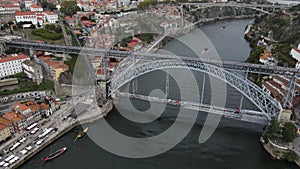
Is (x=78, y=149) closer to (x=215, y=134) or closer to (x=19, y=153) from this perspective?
(x=19, y=153)

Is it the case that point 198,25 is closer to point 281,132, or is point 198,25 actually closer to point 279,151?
point 281,132

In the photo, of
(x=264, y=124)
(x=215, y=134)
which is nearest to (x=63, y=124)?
(x=215, y=134)

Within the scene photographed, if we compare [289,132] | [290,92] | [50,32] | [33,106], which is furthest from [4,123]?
[290,92]

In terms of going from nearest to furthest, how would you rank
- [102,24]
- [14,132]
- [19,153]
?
1. [19,153]
2. [14,132]
3. [102,24]

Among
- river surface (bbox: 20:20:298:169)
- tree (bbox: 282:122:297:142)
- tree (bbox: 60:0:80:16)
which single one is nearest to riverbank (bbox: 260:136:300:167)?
river surface (bbox: 20:20:298:169)

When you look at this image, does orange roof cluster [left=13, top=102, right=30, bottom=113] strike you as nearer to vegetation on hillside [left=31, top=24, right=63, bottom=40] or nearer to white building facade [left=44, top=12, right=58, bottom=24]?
vegetation on hillside [left=31, top=24, right=63, bottom=40]

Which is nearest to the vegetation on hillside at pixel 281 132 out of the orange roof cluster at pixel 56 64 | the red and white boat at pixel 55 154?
the red and white boat at pixel 55 154

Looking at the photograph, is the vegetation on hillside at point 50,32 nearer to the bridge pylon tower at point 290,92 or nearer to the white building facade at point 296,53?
the bridge pylon tower at point 290,92
